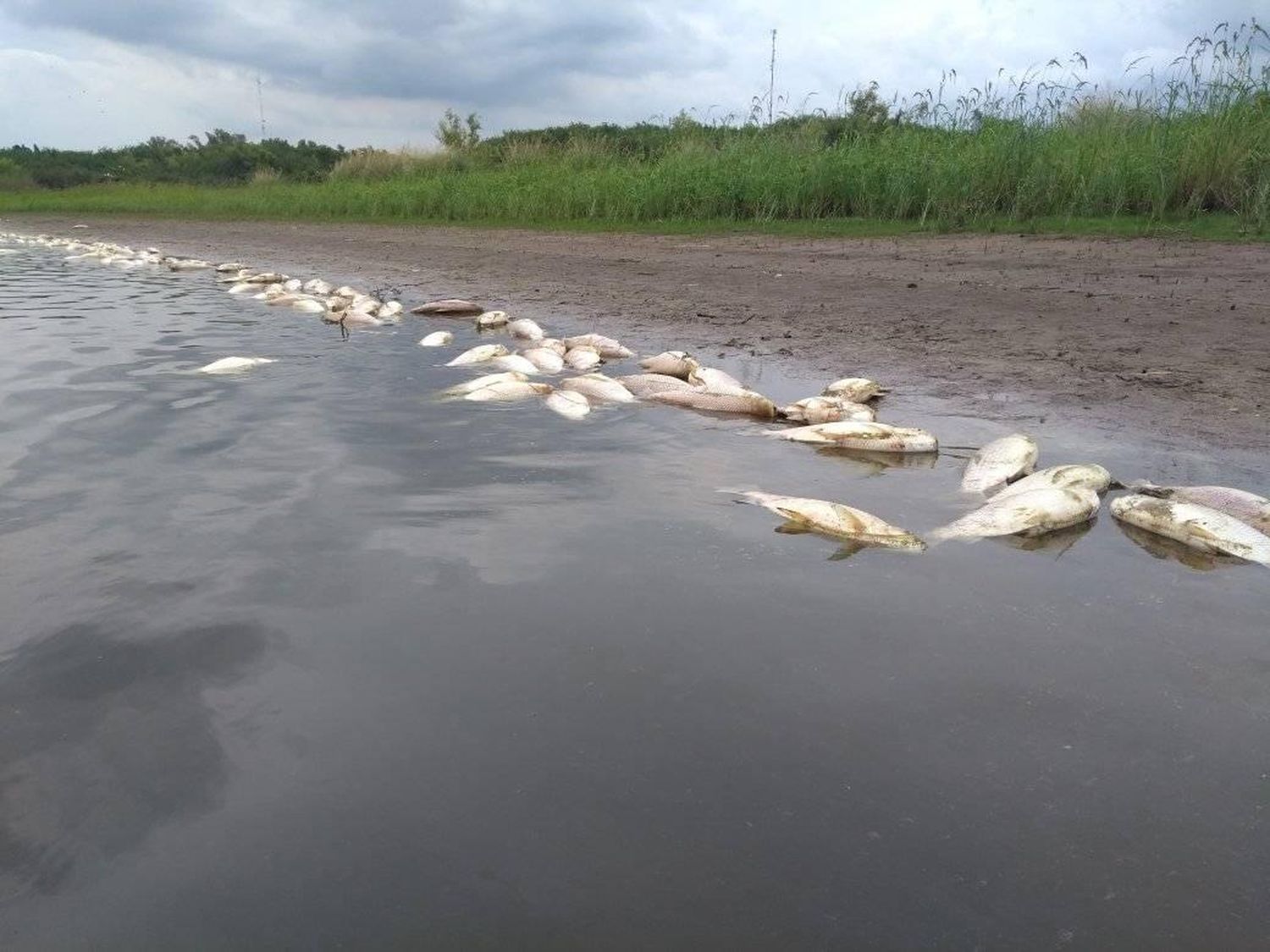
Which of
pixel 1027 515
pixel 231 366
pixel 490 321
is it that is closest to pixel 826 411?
pixel 1027 515

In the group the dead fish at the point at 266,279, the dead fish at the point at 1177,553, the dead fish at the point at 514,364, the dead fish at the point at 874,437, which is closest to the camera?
the dead fish at the point at 1177,553

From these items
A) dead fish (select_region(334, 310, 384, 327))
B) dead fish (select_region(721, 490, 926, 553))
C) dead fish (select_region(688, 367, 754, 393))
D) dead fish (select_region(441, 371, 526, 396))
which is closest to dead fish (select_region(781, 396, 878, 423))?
dead fish (select_region(688, 367, 754, 393))

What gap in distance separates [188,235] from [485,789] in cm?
1924

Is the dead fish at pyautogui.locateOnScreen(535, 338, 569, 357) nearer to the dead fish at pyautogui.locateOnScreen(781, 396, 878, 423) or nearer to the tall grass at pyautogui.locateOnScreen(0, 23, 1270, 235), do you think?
the dead fish at pyautogui.locateOnScreen(781, 396, 878, 423)

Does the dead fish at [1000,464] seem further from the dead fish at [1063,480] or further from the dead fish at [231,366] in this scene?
the dead fish at [231,366]

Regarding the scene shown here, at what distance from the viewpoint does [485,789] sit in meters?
1.49

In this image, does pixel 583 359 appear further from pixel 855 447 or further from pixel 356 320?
pixel 356 320

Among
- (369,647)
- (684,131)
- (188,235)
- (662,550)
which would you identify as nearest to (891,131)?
(684,131)

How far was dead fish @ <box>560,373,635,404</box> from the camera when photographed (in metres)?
4.25

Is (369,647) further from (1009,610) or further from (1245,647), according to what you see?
(1245,647)

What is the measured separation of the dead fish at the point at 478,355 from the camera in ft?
16.8

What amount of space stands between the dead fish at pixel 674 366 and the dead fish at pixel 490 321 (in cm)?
199

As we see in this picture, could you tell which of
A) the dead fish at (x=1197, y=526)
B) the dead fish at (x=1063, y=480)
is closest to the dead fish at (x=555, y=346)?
the dead fish at (x=1063, y=480)

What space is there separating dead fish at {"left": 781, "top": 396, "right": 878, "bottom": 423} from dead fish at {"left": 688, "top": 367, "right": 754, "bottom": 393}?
1.00 feet
